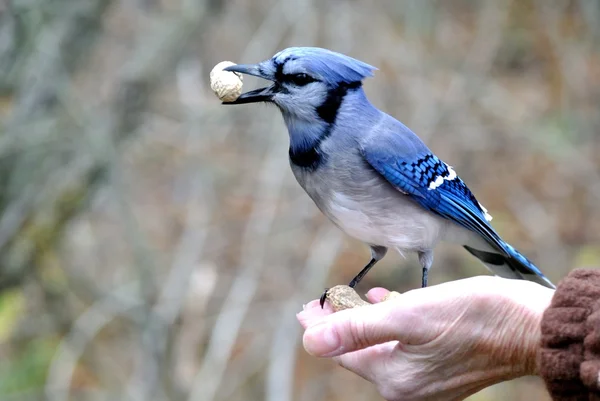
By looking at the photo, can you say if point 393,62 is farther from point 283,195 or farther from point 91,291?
point 91,291

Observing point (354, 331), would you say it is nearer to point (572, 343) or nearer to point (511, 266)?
point (572, 343)

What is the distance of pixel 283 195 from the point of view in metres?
3.93

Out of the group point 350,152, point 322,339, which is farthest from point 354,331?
point 350,152

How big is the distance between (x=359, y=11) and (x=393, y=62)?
1.43 feet

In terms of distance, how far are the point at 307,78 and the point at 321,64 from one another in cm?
5

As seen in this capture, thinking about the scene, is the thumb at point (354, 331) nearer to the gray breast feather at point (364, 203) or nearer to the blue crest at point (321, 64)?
the gray breast feather at point (364, 203)

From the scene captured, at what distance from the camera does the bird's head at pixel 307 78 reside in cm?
191

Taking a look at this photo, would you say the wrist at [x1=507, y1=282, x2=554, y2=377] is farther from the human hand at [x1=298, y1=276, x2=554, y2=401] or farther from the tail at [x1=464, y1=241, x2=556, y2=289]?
the tail at [x1=464, y1=241, x2=556, y2=289]

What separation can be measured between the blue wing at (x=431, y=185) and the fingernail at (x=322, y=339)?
0.46m

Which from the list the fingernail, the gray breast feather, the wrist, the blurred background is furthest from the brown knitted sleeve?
the blurred background

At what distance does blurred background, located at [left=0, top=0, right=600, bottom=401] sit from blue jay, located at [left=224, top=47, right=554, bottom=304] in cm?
123

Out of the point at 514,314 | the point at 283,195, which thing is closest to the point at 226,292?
the point at 283,195

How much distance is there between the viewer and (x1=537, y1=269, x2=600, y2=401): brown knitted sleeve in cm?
146

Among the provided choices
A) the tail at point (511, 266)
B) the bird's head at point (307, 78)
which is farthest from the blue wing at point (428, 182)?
the bird's head at point (307, 78)
